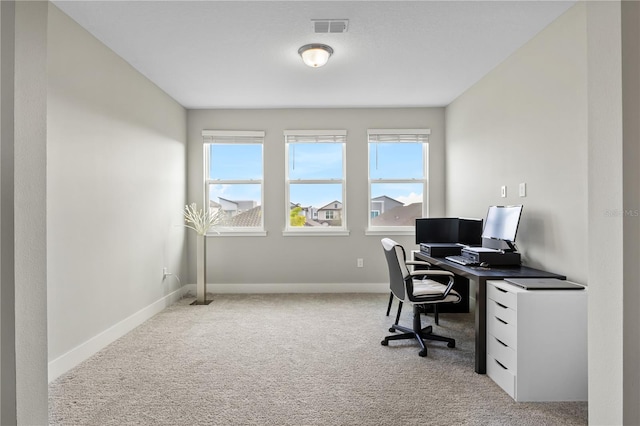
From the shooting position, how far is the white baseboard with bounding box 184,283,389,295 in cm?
505

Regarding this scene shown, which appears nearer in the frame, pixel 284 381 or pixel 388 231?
pixel 284 381

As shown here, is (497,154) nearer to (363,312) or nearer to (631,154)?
(363,312)

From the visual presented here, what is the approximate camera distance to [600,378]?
112 cm

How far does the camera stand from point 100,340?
3.03m

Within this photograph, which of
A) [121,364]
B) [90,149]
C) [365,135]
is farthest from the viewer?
[365,135]

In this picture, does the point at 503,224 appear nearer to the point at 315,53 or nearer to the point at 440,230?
the point at 440,230

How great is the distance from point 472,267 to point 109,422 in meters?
2.69

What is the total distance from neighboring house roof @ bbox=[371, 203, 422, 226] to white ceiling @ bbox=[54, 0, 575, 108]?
158 centimetres

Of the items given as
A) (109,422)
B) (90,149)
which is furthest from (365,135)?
(109,422)

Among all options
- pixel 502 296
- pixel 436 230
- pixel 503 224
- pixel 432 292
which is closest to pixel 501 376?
pixel 502 296

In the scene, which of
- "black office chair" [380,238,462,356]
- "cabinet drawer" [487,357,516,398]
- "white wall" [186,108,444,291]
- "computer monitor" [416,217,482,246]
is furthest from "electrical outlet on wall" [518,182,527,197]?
"white wall" [186,108,444,291]

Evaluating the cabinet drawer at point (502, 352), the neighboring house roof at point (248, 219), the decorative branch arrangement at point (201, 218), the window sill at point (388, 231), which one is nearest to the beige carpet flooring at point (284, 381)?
the cabinet drawer at point (502, 352)

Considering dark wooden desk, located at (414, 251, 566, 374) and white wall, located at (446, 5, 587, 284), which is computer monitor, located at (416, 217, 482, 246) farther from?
dark wooden desk, located at (414, 251, 566, 374)

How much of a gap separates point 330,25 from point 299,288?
11.3 ft
